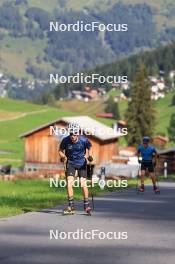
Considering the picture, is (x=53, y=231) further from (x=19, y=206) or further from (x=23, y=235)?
(x=19, y=206)

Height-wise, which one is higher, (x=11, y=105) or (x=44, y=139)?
(x=11, y=105)

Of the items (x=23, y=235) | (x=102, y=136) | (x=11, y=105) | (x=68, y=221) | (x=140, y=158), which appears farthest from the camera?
(x=11, y=105)

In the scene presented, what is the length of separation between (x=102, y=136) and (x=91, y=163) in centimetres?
5876

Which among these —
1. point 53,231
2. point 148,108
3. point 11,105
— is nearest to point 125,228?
point 53,231

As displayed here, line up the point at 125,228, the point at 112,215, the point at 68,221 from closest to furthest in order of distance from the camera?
the point at 125,228
the point at 68,221
the point at 112,215

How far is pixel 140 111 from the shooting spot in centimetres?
11025

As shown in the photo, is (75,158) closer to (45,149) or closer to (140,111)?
(45,149)

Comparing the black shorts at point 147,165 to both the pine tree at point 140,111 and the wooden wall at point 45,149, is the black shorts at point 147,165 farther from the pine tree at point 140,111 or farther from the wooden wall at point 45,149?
the pine tree at point 140,111

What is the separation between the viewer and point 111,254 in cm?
923

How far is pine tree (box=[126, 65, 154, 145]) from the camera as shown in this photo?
109438 millimetres

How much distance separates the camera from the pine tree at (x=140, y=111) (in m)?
109

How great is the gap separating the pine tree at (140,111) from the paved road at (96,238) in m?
92.5

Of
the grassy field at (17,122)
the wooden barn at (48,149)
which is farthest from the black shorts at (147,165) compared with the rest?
the grassy field at (17,122)

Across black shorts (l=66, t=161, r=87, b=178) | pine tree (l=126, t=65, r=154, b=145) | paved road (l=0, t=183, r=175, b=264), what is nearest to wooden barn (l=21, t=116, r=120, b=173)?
pine tree (l=126, t=65, r=154, b=145)
